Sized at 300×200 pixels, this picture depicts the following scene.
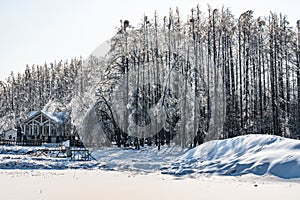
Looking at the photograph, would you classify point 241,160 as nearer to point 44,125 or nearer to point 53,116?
point 44,125

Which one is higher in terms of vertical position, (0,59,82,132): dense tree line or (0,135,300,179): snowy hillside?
(0,59,82,132): dense tree line

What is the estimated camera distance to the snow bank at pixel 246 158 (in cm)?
1532

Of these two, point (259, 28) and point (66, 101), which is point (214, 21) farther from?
point (66, 101)

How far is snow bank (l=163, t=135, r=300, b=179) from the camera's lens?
50.3 feet

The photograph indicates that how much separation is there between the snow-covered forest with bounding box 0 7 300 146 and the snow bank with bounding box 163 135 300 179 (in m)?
15.0

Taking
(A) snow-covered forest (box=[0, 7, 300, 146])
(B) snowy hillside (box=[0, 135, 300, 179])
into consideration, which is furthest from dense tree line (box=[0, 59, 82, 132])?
(B) snowy hillside (box=[0, 135, 300, 179])

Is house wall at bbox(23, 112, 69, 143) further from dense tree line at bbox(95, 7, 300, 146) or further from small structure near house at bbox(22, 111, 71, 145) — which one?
dense tree line at bbox(95, 7, 300, 146)

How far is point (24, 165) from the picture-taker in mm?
24781

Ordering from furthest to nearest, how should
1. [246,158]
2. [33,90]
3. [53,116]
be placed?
[33,90] < [53,116] < [246,158]

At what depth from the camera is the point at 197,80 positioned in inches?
1473

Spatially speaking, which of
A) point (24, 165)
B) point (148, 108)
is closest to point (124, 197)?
point (24, 165)

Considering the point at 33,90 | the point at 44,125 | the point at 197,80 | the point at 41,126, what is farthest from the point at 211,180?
the point at 33,90

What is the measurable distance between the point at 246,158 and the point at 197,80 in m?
20.5

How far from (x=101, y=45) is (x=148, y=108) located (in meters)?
9.16
